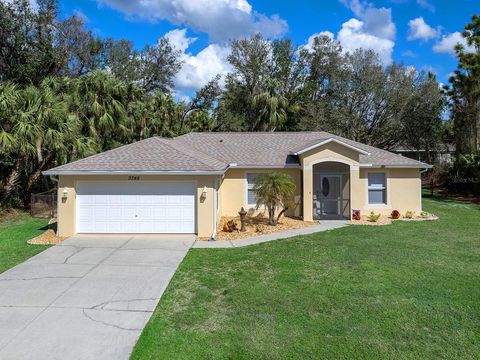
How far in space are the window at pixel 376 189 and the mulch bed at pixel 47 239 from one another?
14.3m

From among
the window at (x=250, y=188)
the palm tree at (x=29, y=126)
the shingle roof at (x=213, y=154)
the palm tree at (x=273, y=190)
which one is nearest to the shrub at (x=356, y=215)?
the shingle roof at (x=213, y=154)

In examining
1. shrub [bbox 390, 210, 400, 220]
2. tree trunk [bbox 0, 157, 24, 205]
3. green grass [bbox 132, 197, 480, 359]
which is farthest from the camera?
tree trunk [bbox 0, 157, 24, 205]

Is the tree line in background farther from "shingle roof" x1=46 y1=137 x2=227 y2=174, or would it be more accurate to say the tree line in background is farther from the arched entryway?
the arched entryway

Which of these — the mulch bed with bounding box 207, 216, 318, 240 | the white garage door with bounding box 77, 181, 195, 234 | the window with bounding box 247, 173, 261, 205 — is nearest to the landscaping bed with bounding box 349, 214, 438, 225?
the mulch bed with bounding box 207, 216, 318, 240

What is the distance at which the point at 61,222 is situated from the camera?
1323cm

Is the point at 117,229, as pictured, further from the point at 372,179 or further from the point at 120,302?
the point at 372,179

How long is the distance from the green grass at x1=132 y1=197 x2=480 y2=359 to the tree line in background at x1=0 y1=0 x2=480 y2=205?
12096 millimetres

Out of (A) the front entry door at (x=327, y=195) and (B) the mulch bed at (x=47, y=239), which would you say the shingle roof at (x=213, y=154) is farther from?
(B) the mulch bed at (x=47, y=239)

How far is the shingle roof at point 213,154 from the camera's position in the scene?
13.4 m

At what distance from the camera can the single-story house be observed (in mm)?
13305

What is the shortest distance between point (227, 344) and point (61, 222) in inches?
403

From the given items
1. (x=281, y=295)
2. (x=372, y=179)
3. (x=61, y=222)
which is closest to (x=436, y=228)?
(x=372, y=179)

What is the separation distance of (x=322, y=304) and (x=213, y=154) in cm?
1335

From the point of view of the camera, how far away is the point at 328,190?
18.8 metres
